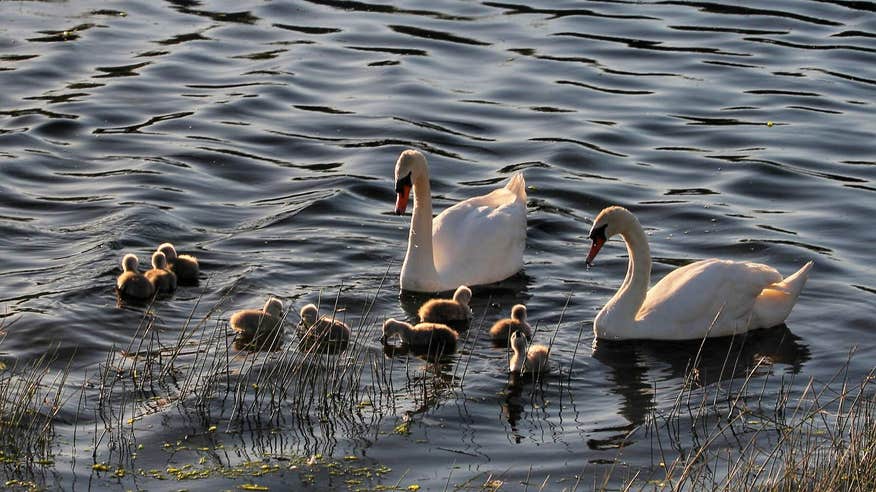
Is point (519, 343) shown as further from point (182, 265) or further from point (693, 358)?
point (182, 265)

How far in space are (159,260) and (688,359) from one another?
4.42 meters

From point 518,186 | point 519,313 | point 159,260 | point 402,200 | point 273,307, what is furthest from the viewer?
point 518,186

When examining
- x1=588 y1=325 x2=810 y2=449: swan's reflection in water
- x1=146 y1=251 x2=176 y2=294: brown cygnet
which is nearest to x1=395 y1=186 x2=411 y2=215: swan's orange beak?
x1=146 y1=251 x2=176 y2=294: brown cygnet

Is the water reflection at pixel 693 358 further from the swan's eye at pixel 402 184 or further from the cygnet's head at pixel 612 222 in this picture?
the swan's eye at pixel 402 184

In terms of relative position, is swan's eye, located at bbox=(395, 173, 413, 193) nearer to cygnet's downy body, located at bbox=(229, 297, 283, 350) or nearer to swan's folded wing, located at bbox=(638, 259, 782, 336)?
cygnet's downy body, located at bbox=(229, 297, 283, 350)

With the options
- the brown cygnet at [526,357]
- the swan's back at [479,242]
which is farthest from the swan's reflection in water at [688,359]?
the swan's back at [479,242]

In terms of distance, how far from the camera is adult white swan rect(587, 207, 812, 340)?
12.6 meters

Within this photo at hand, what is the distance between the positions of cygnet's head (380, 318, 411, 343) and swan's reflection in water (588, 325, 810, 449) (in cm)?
147

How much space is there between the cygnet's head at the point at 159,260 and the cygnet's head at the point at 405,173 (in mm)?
1992

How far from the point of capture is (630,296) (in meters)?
12.7

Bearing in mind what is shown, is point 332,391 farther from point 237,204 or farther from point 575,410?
point 237,204

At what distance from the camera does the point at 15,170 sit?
1672 cm

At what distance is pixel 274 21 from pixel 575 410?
13.5 meters

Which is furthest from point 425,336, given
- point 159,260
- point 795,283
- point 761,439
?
point 795,283
